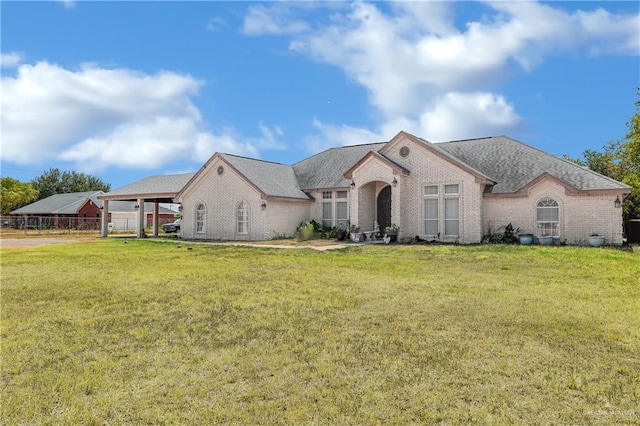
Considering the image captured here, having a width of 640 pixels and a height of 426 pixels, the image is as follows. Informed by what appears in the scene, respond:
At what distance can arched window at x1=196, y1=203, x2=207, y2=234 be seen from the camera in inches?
1134

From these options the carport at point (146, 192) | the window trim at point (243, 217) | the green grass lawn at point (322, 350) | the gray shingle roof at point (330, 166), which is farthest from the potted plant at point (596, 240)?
the carport at point (146, 192)

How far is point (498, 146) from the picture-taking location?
2566 centimetres

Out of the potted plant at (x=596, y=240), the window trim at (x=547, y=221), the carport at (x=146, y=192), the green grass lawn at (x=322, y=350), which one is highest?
the carport at (x=146, y=192)

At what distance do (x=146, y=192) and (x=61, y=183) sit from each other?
183ft

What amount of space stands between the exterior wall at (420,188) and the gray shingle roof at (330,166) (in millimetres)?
4047

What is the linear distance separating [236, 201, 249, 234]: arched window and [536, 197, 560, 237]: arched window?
51.7ft

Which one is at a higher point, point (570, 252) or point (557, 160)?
Answer: point (557, 160)

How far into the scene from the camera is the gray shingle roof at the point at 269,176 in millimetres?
26359

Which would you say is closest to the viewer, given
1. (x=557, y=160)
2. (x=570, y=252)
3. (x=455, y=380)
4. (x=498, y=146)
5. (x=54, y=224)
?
(x=455, y=380)

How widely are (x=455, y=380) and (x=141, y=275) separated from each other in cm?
970

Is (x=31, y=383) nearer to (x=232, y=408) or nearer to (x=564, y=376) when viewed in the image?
(x=232, y=408)

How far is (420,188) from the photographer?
2316cm

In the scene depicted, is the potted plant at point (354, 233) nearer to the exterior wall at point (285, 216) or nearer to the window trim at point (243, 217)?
the exterior wall at point (285, 216)

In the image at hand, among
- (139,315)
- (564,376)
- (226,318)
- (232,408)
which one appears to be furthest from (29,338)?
(564,376)
